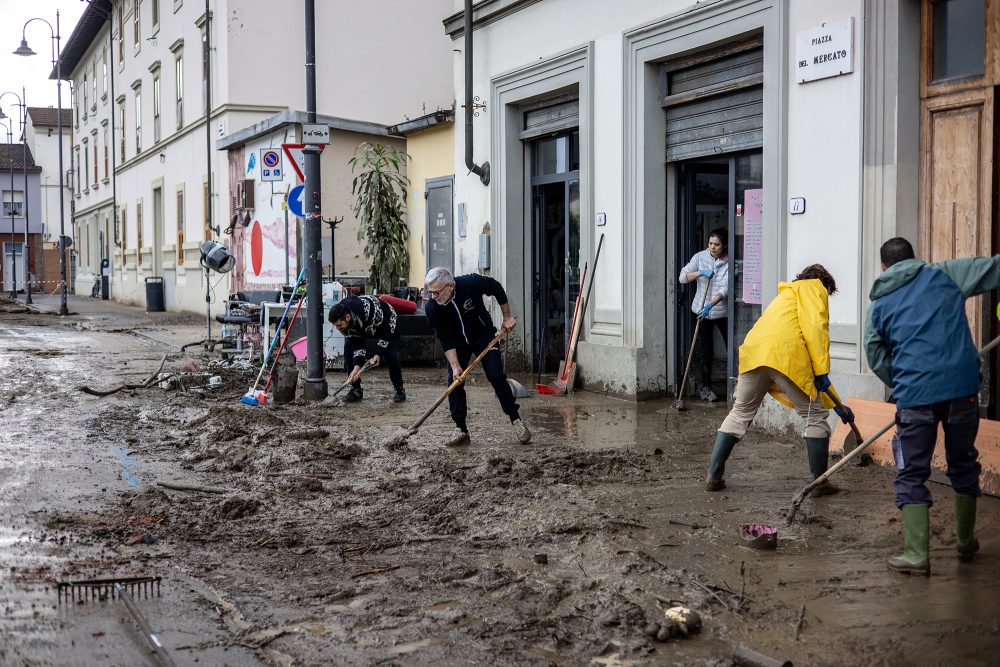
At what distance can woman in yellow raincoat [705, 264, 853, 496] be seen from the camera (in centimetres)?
677

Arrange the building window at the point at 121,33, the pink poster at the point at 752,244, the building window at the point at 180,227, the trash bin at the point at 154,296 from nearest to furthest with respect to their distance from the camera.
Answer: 1. the pink poster at the point at 752,244
2. the building window at the point at 180,227
3. the trash bin at the point at 154,296
4. the building window at the point at 121,33

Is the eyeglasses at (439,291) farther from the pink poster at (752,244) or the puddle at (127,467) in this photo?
the pink poster at (752,244)

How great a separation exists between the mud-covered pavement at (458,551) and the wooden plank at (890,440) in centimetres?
20

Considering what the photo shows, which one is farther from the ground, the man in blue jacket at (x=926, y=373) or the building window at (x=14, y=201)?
the building window at (x=14, y=201)

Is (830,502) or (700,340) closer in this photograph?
(830,502)

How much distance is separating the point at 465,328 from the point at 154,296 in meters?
25.6

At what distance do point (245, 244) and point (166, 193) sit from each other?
968 cm

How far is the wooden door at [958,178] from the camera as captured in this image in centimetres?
766

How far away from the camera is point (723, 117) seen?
10.7 m

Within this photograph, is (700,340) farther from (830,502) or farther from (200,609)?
(200,609)

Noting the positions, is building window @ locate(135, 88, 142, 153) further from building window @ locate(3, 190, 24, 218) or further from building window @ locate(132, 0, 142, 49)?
building window @ locate(3, 190, 24, 218)

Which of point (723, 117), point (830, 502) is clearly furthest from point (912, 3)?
point (830, 502)

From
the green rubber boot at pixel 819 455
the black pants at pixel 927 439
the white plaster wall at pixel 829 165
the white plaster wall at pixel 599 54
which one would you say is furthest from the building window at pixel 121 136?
the black pants at pixel 927 439

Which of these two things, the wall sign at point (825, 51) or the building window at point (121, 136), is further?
the building window at point (121, 136)
